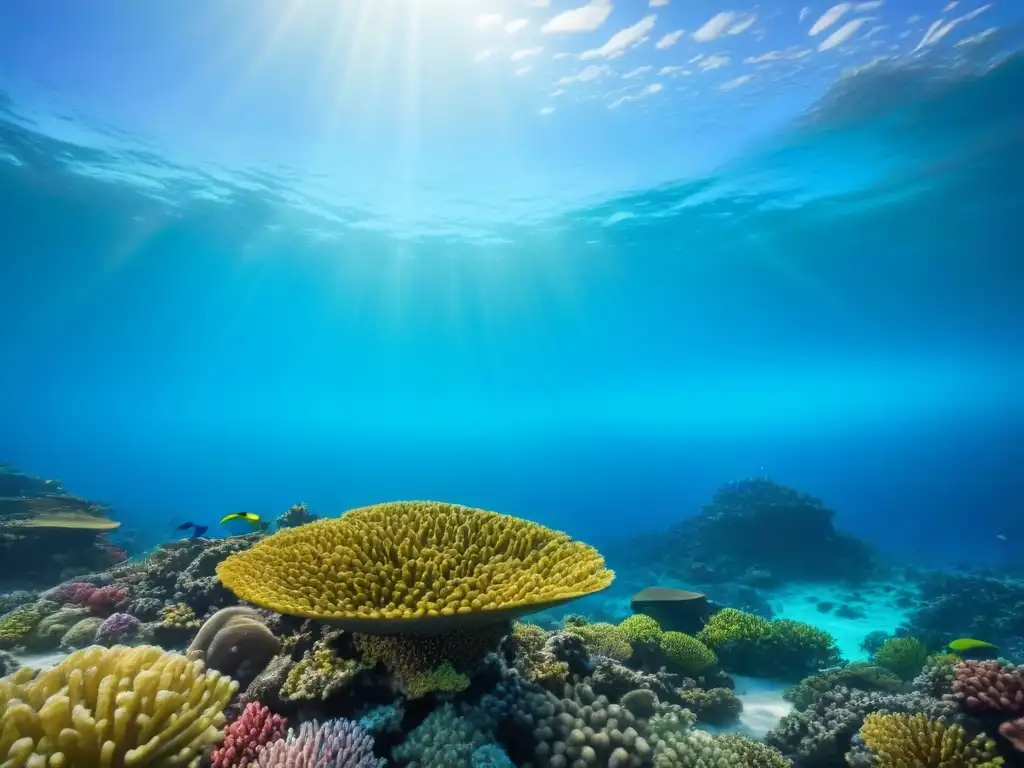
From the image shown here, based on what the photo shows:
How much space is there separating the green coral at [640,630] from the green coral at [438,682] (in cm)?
397

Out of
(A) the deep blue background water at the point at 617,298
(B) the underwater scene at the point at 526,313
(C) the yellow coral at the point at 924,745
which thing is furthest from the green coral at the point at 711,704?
(A) the deep blue background water at the point at 617,298

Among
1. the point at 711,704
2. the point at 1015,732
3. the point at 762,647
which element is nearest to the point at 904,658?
the point at 762,647

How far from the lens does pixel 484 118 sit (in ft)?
85.3

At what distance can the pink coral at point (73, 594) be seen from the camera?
8.25m

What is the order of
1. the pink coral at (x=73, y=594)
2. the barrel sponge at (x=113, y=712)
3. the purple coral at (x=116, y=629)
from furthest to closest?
the pink coral at (x=73, y=594)
the purple coral at (x=116, y=629)
the barrel sponge at (x=113, y=712)

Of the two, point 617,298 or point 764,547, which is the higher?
point 617,298

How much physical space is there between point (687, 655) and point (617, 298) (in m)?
49.5

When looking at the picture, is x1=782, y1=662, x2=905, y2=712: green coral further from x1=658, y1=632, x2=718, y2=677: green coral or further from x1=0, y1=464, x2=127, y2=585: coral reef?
x1=0, y1=464, x2=127, y2=585: coral reef

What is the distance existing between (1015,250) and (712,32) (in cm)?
3053

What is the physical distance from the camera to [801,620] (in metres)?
17.7

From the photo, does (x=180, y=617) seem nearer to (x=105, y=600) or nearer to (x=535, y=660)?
(x=105, y=600)

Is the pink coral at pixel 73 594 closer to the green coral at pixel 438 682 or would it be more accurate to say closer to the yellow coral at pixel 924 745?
the green coral at pixel 438 682

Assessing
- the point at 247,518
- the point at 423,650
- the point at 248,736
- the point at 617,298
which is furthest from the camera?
the point at 617,298

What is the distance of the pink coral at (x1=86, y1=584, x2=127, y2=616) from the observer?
25.6ft
